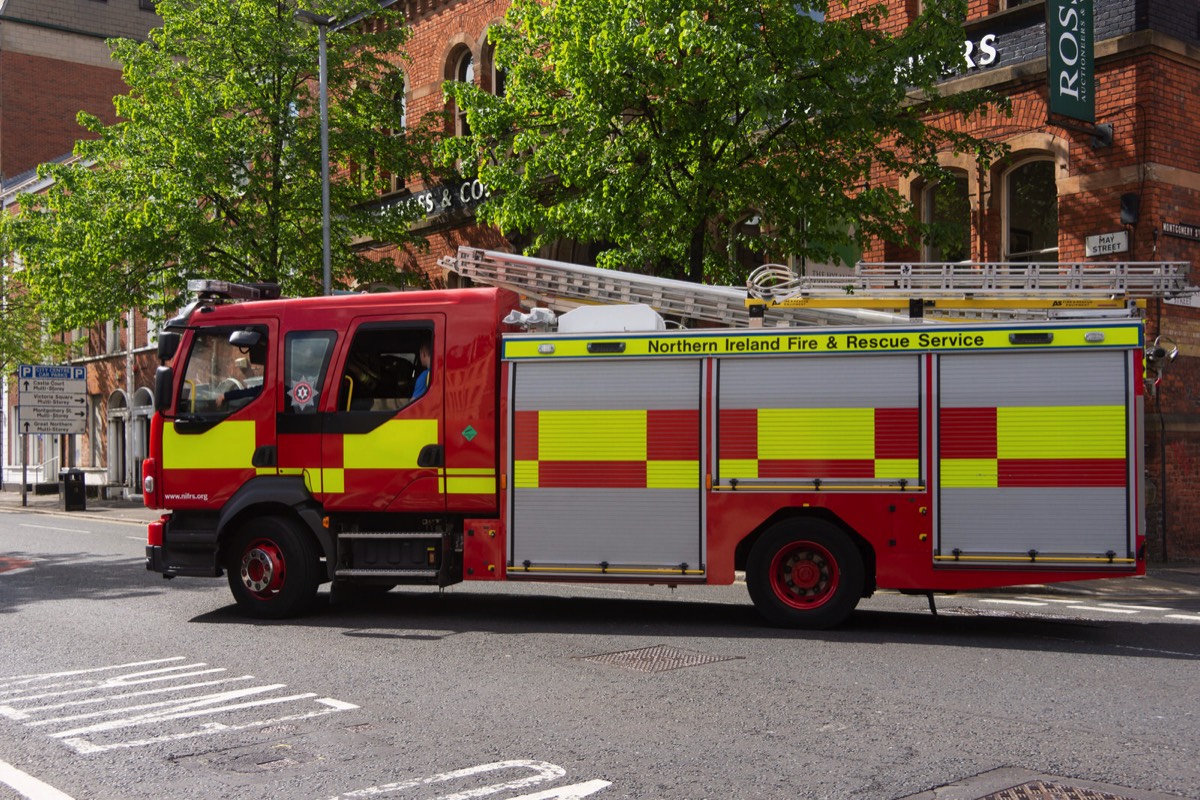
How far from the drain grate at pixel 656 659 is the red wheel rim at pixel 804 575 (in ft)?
4.10

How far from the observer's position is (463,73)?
27.1 m

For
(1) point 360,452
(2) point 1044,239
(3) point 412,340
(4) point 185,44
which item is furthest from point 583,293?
(4) point 185,44

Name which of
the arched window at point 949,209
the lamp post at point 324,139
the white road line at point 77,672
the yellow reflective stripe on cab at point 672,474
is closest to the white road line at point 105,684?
the white road line at point 77,672

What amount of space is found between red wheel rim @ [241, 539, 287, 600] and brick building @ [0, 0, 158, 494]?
36.0 metres

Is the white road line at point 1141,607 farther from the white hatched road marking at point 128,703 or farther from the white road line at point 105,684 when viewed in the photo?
the white road line at point 105,684

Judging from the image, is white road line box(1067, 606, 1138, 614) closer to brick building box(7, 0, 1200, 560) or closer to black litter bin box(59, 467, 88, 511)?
brick building box(7, 0, 1200, 560)

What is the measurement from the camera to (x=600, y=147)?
1546 cm

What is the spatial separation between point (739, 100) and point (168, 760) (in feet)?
35.0

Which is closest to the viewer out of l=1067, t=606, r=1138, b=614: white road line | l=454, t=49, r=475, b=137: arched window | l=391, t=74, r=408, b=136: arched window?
l=1067, t=606, r=1138, b=614: white road line

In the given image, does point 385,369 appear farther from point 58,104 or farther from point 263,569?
point 58,104

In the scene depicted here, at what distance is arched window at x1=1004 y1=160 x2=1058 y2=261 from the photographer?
16797 mm

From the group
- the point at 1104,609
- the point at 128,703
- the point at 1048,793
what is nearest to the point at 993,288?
the point at 1104,609

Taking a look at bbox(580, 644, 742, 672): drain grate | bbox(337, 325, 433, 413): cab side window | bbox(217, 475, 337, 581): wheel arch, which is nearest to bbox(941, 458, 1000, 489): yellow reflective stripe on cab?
bbox(580, 644, 742, 672): drain grate

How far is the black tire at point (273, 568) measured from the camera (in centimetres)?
1045
